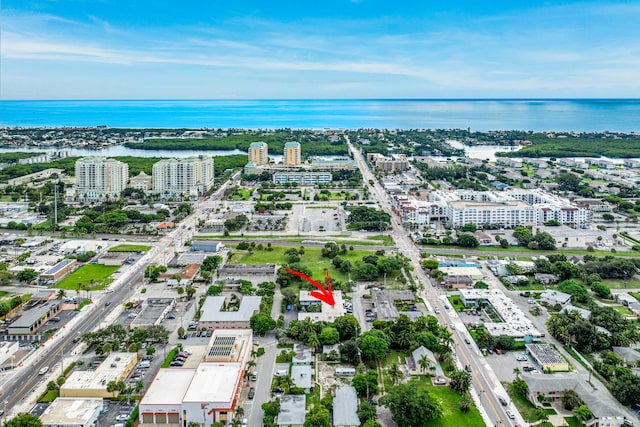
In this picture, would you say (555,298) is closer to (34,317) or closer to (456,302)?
(456,302)

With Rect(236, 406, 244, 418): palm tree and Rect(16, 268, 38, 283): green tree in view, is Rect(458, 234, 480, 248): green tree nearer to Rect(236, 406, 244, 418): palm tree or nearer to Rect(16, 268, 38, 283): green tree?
Rect(236, 406, 244, 418): palm tree

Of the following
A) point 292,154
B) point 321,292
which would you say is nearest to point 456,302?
point 321,292

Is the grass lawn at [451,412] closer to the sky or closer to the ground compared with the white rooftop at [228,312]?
closer to the ground

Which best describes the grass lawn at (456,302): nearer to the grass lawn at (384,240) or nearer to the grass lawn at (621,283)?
the grass lawn at (621,283)

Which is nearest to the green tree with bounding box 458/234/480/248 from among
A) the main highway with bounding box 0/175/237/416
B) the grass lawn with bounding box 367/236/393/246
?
the grass lawn with bounding box 367/236/393/246

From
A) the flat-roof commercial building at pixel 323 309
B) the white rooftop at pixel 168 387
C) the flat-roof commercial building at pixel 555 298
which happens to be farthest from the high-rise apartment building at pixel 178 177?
the flat-roof commercial building at pixel 555 298
